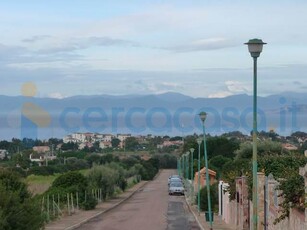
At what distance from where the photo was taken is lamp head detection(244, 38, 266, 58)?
1819 cm

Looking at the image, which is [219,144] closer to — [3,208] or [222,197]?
[222,197]

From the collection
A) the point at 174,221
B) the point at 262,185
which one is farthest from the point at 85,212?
the point at 262,185

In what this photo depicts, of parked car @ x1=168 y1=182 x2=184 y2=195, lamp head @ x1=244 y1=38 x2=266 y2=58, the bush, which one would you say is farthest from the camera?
parked car @ x1=168 y1=182 x2=184 y2=195

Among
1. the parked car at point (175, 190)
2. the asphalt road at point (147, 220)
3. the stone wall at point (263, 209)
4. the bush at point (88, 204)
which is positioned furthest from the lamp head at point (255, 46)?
the parked car at point (175, 190)

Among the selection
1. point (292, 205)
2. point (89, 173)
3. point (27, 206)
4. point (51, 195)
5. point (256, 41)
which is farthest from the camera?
point (89, 173)

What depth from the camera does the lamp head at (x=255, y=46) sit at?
1819 centimetres

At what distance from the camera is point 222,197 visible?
4525 cm

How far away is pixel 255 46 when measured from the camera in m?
18.2

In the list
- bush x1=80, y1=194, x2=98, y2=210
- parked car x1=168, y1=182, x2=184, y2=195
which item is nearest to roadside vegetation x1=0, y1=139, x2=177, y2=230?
bush x1=80, y1=194, x2=98, y2=210

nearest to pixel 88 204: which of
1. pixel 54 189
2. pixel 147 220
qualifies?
pixel 54 189

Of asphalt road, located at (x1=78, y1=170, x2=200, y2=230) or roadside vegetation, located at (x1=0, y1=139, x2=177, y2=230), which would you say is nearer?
roadside vegetation, located at (x1=0, y1=139, x2=177, y2=230)

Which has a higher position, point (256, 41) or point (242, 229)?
point (256, 41)

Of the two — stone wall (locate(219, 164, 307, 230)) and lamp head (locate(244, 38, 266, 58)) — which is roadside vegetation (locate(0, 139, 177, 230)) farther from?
lamp head (locate(244, 38, 266, 58))

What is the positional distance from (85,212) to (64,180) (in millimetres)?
6413
